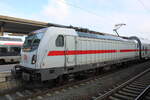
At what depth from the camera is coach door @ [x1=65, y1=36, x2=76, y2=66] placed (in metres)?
7.79

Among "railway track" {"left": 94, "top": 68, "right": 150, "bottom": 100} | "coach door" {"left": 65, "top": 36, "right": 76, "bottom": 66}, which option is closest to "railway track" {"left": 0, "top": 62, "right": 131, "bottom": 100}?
"coach door" {"left": 65, "top": 36, "right": 76, "bottom": 66}

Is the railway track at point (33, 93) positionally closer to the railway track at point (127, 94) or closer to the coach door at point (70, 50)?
the coach door at point (70, 50)

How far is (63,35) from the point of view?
7.62 m

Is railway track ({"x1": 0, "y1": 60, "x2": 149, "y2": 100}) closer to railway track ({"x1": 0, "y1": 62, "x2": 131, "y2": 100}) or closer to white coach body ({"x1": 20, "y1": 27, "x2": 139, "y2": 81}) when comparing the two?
railway track ({"x1": 0, "y1": 62, "x2": 131, "y2": 100})

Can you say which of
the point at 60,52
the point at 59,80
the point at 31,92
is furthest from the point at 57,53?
the point at 31,92

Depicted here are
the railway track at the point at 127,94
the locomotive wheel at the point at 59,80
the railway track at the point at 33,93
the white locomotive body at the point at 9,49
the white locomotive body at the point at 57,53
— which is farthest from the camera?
the white locomotive body at the point at 9,49

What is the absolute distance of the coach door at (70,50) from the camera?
7.79 metres

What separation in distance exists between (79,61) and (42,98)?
330 centimetres

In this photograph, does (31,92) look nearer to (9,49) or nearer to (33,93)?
(33,93)

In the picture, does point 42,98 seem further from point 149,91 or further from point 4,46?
point 4,46

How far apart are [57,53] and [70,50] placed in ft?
3.19

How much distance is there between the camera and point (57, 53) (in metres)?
7.28

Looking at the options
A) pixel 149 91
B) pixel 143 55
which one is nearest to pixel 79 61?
pixel 149 91

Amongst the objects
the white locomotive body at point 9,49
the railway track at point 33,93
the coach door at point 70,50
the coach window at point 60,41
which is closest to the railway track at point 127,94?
the railway track at point 33,93
